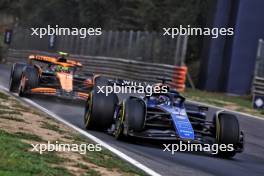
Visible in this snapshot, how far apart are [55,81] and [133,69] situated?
49.1ft

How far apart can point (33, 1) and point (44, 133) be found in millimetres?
50351

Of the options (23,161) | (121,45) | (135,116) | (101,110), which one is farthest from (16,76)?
(121,45)

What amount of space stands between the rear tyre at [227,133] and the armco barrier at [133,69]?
16.1 metres

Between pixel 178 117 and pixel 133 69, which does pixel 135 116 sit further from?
pixel 133 69

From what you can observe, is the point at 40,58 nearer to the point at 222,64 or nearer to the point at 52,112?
the point at 52,112

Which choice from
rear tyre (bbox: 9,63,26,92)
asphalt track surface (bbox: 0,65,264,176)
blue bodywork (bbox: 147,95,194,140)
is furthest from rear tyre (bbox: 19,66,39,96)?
blue bodywork (bbox: 147,95,194,140)

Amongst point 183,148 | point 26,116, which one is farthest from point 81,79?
point 183,148

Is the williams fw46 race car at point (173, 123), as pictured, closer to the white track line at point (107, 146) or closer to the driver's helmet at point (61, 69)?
the white track line at point (107, 146)

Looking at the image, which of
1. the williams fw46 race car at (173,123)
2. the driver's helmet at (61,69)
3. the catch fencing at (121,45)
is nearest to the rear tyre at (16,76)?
the driver's helmet at (61,69)

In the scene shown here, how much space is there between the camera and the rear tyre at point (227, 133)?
36.7ft

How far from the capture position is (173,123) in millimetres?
11289

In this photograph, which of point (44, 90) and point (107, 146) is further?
point (44, 90)

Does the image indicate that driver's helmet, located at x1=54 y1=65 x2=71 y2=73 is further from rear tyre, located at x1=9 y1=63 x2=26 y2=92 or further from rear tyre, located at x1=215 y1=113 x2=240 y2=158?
rear tyre, located at x1=215 y1=113 x2=240 y2=158

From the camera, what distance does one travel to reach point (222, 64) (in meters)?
31.4
